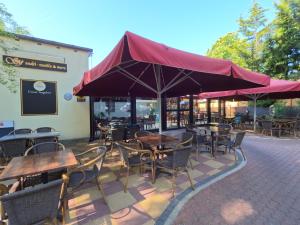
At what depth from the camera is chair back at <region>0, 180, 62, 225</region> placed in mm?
1343

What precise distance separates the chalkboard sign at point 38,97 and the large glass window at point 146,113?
392cm

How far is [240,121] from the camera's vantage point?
397 inches

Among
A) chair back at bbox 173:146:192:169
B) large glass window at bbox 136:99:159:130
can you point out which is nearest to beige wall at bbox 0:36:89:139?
large glass window at bbox 136:99:159:130

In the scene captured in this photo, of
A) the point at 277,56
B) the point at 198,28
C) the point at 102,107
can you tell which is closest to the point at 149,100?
the point at 102,107

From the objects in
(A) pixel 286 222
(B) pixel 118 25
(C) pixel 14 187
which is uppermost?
(B) pixel 118 25

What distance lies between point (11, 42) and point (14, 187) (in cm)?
618

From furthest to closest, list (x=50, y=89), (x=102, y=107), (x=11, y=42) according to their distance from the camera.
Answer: (x=102, y=107) → (x=50, y=89) → (x=11, y=42)

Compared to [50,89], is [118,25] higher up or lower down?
higher up

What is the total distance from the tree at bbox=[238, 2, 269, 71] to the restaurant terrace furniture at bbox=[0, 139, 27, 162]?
16.5 metres

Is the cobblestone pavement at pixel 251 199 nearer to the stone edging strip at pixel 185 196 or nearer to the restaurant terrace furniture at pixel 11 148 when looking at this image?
the stone edging strip at pixel 185 196

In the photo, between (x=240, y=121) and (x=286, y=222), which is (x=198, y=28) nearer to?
(x=240, y=121)

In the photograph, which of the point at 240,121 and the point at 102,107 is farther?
the point at 240,121

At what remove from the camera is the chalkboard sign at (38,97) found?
6.42 meters

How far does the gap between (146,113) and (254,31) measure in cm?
1522
